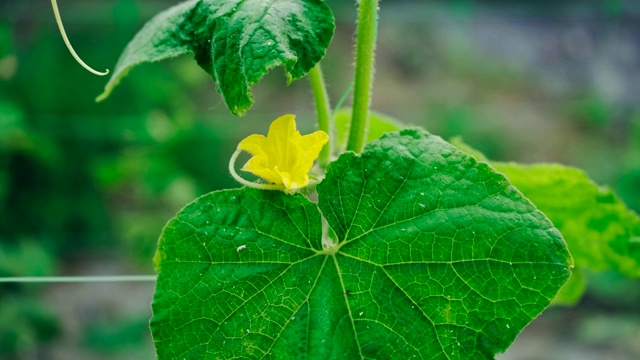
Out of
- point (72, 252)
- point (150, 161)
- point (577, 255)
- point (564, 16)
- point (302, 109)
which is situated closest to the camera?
point (577, 255)

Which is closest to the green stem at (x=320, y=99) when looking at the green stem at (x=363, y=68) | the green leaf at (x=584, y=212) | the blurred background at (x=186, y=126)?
the green stem at (x=363, y=68)

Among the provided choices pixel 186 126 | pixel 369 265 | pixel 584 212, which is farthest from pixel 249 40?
pixel 186 126

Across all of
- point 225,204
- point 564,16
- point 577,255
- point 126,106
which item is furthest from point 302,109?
point 225,204

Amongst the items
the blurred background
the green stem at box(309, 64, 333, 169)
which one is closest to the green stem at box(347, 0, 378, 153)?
the green stem at box(309, 64, 333, 169)

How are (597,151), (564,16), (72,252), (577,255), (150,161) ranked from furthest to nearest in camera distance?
(564,16)
(597,151)
(72,252)
(150,161)
(577,255)

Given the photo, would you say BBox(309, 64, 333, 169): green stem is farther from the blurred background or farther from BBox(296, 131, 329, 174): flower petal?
the blurred background

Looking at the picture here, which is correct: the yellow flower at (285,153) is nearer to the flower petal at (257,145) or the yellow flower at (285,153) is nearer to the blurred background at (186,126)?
the flower petal at (257,145)

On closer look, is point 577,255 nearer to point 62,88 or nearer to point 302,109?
point 62,88
